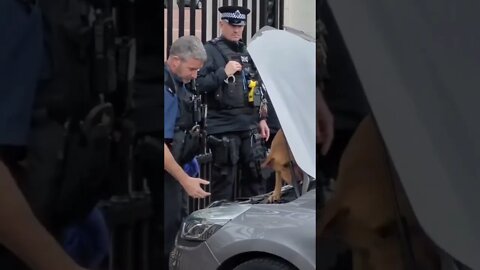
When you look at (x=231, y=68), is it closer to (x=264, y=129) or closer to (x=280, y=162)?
(x=264, y=129)

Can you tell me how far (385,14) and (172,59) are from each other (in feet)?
13.1

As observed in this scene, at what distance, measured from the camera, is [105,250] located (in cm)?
170

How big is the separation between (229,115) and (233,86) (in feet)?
0.79

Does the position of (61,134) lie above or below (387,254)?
above

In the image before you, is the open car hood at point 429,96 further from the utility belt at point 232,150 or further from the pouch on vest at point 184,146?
the utility belt at point 232,150

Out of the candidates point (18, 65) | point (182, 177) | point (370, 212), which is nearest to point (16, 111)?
point (18, 65)

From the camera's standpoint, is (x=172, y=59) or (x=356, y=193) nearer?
(x=356, y=193)

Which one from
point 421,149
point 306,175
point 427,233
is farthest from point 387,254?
point 306,175

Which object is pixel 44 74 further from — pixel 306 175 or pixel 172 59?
pixel 172 59

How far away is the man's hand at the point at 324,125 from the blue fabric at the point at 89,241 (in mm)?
442

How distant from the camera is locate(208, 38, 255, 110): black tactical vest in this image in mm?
6586

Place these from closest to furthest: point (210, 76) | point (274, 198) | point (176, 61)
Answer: point (274, 198) < point (176, 61) < point (210, 76)

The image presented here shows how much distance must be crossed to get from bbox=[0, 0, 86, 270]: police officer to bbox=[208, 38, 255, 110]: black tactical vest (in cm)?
493

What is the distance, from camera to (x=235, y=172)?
6934mm
